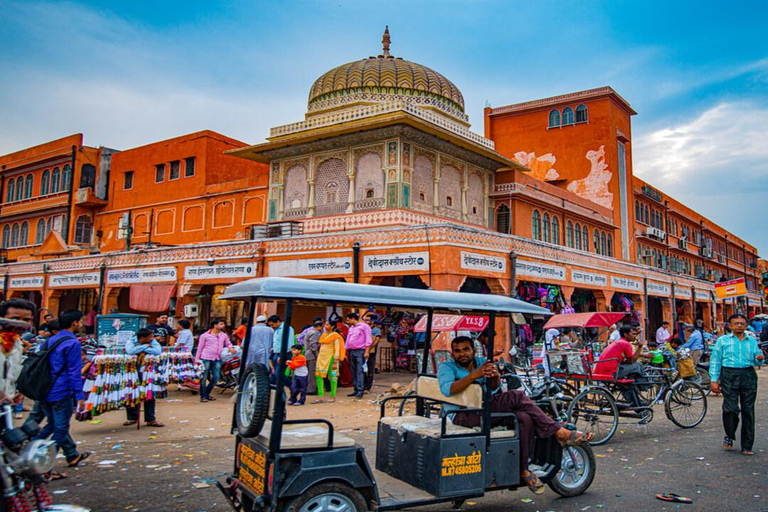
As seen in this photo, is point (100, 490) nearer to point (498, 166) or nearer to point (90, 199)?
point (498, 166)

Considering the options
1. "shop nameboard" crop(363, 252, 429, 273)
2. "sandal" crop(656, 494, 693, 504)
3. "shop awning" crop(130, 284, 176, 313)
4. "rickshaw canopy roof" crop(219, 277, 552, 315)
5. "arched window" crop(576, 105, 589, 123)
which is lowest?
"sandal" crop(656, 494, 693, 504)

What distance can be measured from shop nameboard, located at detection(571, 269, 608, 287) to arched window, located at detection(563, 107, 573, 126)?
1512 centimetres

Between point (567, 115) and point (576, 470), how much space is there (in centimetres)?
3157

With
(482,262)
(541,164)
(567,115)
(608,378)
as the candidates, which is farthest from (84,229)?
(608,378)

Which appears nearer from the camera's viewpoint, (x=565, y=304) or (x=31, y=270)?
(x=565, y=304)

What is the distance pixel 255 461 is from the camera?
433 centimetres

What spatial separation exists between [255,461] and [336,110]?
68.7 feet

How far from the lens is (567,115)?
34.3 metres

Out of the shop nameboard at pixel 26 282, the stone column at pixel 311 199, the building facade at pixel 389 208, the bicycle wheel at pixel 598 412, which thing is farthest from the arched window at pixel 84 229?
the bicycle wheel at pixel 598 412

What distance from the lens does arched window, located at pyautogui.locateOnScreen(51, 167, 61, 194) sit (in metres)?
33.1

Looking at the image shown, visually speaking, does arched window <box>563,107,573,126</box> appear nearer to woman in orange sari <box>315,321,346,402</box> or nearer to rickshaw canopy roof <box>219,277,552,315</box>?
woman in orange sari <box>315,321,346,402</box>

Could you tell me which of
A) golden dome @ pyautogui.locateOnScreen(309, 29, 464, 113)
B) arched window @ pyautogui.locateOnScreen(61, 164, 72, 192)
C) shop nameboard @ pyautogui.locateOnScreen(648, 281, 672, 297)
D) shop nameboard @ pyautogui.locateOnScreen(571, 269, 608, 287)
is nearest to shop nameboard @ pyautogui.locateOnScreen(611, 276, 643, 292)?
shop nameboard @ pyautogui.locateOnScreen(571, 269, 608, 287)

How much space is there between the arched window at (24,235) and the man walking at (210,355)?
28.9 metres

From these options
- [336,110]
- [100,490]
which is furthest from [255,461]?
[336,110]
